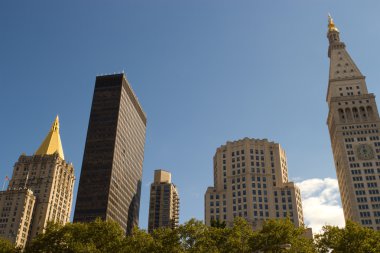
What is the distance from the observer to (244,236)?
6456 cm

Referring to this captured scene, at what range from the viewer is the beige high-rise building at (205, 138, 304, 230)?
139 meters

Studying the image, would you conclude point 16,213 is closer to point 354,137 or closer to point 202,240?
point 354,137

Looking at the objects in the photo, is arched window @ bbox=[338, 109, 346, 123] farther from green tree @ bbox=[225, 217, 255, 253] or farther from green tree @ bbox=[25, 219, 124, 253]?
green tree @ bbox=[25, 219, 124, 253]

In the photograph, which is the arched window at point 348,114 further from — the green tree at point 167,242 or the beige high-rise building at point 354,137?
the green tree at point 167,242

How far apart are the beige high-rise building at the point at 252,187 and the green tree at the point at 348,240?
7482cm

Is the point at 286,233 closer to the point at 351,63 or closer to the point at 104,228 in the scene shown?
the point at 104,228

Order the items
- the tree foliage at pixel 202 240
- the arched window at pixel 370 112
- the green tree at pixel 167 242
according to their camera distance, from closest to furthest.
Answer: the tree foliage at pixel 202 240
the green tree at pixel 167 242
the arched window at pixel 370 112

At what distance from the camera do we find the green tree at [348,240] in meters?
55.5

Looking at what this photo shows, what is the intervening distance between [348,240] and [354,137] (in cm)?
9889

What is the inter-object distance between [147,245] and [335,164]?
4404 inches

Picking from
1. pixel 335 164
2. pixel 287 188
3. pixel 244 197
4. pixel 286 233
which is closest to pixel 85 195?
pixel 244 197

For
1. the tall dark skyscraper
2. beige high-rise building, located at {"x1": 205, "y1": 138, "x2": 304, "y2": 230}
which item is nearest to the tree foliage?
beige high-rise building, located at {"x1": 205, "y1": 138, "x2": 304, "y2": 230}

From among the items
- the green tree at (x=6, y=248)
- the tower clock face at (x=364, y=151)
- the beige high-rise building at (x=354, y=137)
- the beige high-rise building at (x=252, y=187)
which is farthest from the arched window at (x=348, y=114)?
the green tree at (x=6, y=248)

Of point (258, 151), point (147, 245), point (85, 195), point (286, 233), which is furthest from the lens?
point (85, 195)
